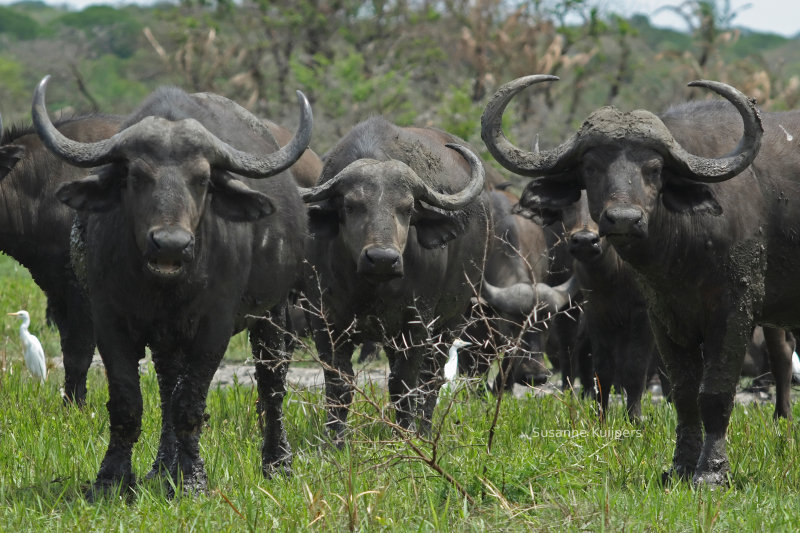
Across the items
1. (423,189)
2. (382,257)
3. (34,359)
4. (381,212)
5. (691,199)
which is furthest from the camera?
(34,359)

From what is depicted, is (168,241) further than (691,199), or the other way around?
(691,199)

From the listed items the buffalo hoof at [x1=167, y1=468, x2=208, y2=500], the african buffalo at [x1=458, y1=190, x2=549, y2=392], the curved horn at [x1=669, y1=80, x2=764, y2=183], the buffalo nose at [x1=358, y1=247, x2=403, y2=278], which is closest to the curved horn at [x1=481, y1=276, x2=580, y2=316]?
the african buffalo at [x1=458, y1=190, x2=549, y2=392]

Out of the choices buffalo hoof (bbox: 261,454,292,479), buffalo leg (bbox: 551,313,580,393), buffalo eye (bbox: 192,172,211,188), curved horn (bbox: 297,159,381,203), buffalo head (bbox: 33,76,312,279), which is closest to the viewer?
buffalo head (bbox: 33,76,312,279)

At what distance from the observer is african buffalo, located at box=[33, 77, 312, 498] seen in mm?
5020

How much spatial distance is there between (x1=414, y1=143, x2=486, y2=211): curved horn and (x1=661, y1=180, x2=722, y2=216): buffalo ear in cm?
170

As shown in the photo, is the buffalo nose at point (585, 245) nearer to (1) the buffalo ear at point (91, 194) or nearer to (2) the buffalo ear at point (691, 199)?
(2) the buffalo ear at point (691, 199)

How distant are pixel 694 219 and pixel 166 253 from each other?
8.60 ft

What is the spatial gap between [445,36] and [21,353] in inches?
1020

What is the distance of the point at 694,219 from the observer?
18.7ft

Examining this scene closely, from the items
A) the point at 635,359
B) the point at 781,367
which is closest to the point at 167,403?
the point at 635,359

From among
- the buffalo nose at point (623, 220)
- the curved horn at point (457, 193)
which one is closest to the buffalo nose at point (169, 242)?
the buffalo nose at point (623, 220)

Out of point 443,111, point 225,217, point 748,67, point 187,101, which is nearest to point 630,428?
point 225,217

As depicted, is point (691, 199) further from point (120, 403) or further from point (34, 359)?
point (34, 359)

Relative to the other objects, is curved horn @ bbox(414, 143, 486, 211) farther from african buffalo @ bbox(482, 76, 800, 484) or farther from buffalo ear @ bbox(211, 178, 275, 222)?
buffalo ear @ bbox(211, 178, 275, 222)
